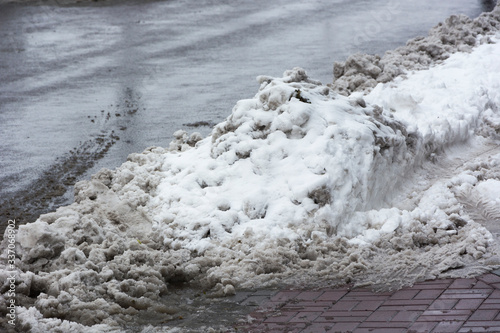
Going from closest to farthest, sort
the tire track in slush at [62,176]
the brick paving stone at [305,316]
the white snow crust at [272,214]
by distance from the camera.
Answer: the brick paving stone at [305,316]
the white snow crust at [272,214]
the tire track in slush at [62,176]

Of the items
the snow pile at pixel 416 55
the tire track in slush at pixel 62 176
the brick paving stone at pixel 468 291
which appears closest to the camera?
the brick paving stone at pixel 468 291

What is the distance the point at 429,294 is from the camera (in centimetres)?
382

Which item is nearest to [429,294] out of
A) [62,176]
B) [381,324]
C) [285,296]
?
[381,324]

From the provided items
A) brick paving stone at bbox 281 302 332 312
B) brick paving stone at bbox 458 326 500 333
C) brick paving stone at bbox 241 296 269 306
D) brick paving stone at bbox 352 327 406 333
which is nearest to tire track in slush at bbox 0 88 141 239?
brick paving stone at bbox 241 296 269 306

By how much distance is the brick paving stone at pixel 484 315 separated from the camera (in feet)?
11.2

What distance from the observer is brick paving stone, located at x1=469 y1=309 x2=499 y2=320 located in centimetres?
342

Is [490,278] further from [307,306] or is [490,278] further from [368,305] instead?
[307,306]

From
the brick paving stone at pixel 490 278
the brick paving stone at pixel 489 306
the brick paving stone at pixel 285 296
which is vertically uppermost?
the brick paving stone at pixel 489 306

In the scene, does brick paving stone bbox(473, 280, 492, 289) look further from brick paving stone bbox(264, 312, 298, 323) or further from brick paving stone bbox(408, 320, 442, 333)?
brick paving stone bbox(264, 312, 298, 323)

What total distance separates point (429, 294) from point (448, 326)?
0.45 m

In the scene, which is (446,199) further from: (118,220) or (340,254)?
(118,220)

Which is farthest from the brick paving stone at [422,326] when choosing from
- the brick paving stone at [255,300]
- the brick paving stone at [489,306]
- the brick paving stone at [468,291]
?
the brick paving stone at [255,300]

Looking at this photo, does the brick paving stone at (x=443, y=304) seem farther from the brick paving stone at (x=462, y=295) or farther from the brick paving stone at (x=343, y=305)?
the brick paving stone at (x=343, y=305)

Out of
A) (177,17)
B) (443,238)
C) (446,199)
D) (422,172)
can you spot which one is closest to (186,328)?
(443,238)
